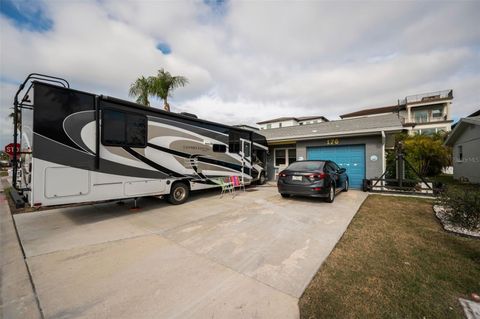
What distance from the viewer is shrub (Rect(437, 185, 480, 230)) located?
4.51m

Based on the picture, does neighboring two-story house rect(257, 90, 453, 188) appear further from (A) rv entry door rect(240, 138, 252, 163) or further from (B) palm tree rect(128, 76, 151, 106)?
(B) palm tree rect(128, 76, 151, 106)

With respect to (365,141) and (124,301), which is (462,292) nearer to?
(124,301)

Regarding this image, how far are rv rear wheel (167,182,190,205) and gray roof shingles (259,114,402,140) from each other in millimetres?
7436

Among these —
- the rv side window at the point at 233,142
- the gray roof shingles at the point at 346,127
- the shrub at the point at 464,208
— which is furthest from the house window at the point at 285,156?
the shrub at the point at 464,208

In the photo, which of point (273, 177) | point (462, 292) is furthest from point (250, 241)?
point (273, 177)

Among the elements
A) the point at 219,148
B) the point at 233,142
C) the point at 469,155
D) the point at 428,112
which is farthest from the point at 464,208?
the point at 428,112

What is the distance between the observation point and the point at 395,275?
2832 mm

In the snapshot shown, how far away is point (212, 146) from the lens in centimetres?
807

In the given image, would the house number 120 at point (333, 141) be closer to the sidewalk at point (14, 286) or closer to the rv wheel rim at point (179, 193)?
the rv wheel rim at point (179, 193)

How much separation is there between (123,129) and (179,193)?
109 inches

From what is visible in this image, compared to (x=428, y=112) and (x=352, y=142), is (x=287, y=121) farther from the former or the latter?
(x=352, y=142)

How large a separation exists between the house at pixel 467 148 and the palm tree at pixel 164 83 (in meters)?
16.9

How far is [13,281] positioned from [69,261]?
60 cm

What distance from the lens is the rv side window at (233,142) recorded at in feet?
29.5
